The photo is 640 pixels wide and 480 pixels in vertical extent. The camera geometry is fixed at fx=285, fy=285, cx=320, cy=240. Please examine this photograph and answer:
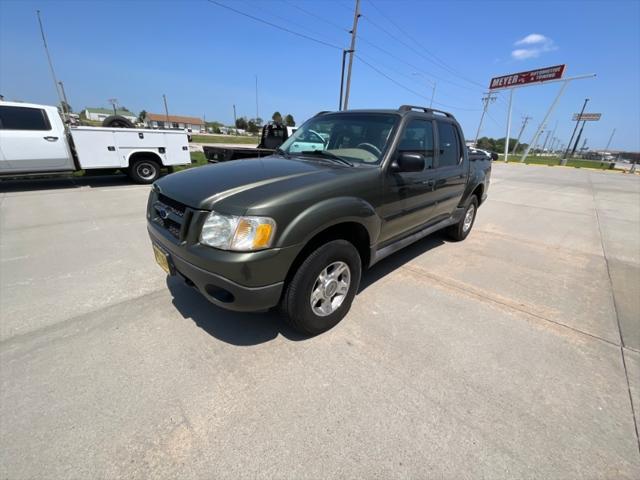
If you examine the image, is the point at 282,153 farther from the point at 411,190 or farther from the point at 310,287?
the point at 310,287

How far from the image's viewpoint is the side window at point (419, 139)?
2854mm

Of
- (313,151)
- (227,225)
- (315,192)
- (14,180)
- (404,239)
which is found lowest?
(14,180)

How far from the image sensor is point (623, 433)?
66.9 inches

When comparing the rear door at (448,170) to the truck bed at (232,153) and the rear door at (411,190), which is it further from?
the truck bed at (232,153)

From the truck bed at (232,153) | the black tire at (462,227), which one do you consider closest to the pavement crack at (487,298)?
the black tire at (462,227)

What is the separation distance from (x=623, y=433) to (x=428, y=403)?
1127 mm

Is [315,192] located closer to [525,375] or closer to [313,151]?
[313,151]

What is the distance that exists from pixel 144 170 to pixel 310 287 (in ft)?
27.8

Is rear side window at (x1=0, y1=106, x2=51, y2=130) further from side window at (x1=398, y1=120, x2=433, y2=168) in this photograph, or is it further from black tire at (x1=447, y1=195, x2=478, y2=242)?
black tire at (x1=447, y1=195, x2=478, y2=242)

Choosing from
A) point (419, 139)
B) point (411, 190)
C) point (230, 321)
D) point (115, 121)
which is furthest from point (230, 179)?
point (115, 121)

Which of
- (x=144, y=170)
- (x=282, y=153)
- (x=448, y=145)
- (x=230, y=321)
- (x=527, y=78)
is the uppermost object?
(x=527, y=78)

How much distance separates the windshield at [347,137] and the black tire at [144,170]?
6745 mm

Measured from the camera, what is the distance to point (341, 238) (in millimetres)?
2449

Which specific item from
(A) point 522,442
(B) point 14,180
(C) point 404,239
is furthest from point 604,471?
(B) point 14,180
